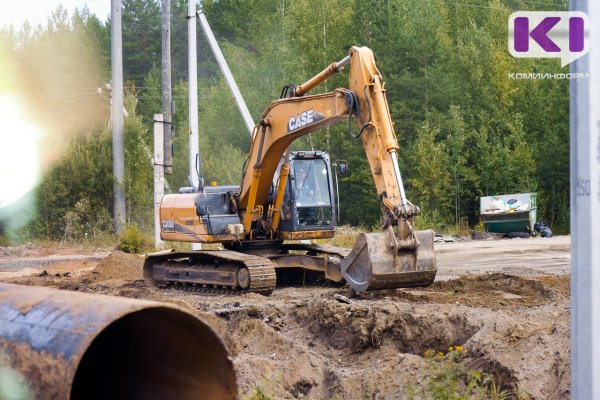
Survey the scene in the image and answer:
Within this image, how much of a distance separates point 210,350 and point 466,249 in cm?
2115

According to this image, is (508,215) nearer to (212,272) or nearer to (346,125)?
(346,125)

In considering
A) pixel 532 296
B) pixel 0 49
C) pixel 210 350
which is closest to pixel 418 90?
pixel 0 49

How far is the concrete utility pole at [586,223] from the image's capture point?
12.1 feet

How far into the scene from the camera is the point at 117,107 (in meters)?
27.4

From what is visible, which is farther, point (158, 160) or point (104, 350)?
point (158, 160)

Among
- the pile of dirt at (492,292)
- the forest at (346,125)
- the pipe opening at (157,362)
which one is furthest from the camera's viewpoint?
Answer: the forest at (346,125)

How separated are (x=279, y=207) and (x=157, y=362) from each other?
10.9 m

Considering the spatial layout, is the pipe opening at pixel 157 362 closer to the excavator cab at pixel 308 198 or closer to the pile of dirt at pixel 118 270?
the excavator cab at pixel 308 198

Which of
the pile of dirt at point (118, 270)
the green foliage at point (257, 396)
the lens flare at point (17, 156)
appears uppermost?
the lens flare at point (17, 156)

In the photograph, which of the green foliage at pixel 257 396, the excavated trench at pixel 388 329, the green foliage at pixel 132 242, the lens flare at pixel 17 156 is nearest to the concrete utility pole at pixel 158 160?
the green foliage at pixel 132 242

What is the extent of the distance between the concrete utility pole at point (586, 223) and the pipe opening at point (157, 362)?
1.55 m

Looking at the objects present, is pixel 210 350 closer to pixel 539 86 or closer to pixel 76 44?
pixel 76 44

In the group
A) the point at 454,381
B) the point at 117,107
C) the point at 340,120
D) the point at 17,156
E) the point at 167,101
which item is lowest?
the point at 454,381
